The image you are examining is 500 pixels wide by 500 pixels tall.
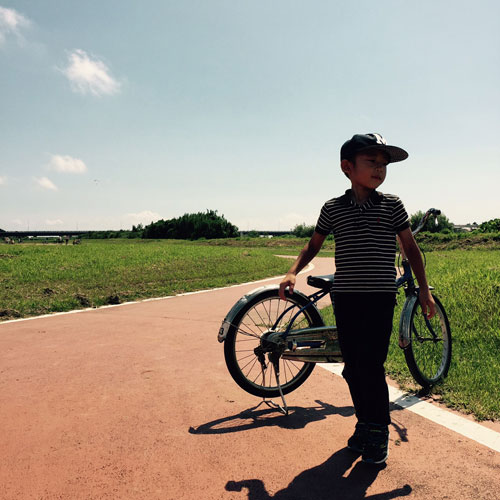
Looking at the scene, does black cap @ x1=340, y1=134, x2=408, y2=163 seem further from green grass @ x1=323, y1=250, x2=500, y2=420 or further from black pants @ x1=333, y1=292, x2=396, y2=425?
green grass @ x1=323, y1=250, x2=500, y2=420

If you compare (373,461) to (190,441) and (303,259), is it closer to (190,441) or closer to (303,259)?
(190,441)

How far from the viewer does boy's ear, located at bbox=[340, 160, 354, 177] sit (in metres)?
2.94

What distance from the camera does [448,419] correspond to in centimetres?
333

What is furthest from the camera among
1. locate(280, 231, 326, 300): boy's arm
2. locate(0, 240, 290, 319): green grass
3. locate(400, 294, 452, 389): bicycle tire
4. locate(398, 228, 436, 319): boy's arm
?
locate(0, 240, 290, 319): green grass

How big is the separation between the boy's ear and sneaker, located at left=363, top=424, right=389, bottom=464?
1.64 m

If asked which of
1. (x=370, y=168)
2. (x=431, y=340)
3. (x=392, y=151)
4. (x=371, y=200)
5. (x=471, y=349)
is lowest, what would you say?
(x=471, y=349)

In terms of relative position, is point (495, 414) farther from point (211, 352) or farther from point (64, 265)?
point (64, 265)

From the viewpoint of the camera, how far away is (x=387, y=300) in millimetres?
2863

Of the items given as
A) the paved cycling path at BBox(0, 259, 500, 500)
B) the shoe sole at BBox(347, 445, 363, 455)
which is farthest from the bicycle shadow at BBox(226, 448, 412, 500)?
the shoe sole at BBox(347, 445, 363, 455)

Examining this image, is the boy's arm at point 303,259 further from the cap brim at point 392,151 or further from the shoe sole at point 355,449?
the shoe sole at point 355,449

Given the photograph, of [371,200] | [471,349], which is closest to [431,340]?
[471,349]

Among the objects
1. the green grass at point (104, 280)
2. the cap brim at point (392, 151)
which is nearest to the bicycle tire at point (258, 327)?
the cap brim at point (392, 151)

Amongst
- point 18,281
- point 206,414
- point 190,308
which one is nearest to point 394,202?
point 206,414

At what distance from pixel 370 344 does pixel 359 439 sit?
0.62 meters
